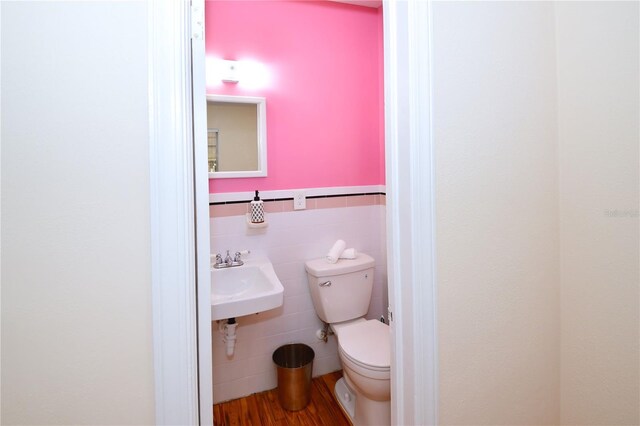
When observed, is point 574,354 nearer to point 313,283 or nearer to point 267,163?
point 313,283

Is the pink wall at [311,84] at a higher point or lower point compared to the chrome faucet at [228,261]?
higher

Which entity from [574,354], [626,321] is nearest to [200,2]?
[626,321]

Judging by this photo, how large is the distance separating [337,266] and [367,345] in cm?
47

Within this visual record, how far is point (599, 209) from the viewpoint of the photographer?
0.98 metres

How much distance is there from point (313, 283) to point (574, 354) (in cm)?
124

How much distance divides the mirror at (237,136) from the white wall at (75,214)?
1.12m

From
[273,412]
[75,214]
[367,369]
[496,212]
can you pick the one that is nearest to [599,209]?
[496,212]

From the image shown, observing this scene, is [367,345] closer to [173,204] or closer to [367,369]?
[367,369]

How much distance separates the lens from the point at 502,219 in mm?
1036

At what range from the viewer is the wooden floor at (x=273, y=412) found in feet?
5.80

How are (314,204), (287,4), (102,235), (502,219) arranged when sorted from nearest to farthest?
1. (102,235)
2. (502,219)
3. (287,4)
4. (314,204)

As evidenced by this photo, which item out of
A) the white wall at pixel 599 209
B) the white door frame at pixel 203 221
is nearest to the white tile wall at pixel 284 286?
the white door frame at pixel 203 221

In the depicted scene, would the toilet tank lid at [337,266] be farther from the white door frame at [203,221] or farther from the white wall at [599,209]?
the white wall at [599,209]

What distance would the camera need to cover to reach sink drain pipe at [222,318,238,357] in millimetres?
1742
